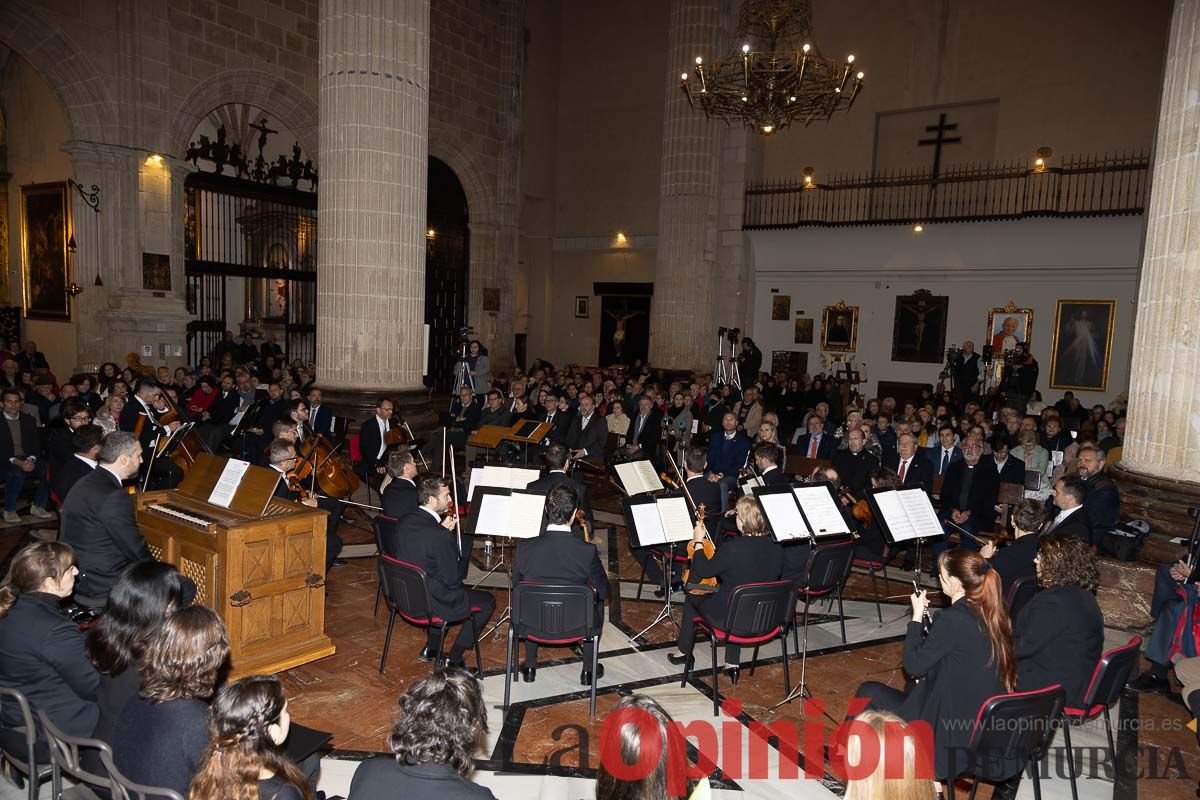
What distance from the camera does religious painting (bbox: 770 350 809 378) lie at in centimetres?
1872

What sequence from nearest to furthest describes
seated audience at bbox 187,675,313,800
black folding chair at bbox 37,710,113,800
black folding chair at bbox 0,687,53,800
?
1. seated audience at bbox 187,675,313,800
2. black folding chair at bbox 37,710,113,800
3. black folding chair at bbox 0,687,53,800

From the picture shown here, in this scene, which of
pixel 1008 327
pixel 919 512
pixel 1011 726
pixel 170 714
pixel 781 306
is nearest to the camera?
pixel 170 714

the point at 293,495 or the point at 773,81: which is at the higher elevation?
the point at 773,81

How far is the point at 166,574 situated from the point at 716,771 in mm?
2841

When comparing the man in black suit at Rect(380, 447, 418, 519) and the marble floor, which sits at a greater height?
the man in black suit at Rect(380, 447, 418, 519)

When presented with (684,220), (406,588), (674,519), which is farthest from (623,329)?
(406,588)

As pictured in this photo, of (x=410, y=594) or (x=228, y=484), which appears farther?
(x=228, y=484)

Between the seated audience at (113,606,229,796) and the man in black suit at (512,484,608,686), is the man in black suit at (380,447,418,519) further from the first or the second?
the seated audience at (113,606,229,796)

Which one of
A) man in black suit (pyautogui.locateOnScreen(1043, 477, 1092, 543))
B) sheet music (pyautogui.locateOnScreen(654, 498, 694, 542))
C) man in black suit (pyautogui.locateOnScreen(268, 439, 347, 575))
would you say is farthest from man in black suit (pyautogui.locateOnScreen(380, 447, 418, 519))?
man in black suit (pyautogui.locateOnScreen(1043, 477, 1092, 543))

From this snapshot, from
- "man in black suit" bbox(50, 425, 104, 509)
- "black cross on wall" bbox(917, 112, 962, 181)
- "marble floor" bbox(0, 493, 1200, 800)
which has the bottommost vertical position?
"marble floor" bbox(0, 493, 1200, 800)

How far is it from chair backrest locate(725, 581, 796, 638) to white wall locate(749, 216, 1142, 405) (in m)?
12.6

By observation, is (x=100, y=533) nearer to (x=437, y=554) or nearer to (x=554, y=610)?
(x=437, y=554)

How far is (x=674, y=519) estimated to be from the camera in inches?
209

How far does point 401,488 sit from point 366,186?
16.4 ft
